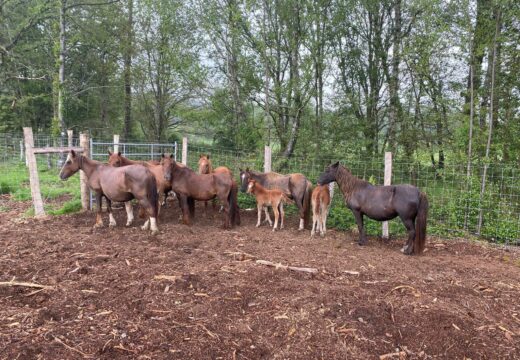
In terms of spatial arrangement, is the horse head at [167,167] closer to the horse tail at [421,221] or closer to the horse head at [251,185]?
the horse head at [251,185]

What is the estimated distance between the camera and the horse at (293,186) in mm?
7676

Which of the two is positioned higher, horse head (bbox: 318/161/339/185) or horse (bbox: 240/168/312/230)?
horse head (bbox: 318/161/339/185)

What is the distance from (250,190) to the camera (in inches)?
300

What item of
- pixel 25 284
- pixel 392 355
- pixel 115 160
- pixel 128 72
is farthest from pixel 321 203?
pixel 128 72

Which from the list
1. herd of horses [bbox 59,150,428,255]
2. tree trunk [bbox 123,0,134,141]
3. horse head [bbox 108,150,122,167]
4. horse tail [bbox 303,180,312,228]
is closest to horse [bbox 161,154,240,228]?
herd of horses [bbox 59,150,428,255]

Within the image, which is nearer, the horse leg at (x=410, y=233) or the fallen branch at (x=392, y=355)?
the fallen branch at (x=392, y=355)

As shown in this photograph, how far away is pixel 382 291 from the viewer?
13.5ft

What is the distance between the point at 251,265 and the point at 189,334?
1812 mm

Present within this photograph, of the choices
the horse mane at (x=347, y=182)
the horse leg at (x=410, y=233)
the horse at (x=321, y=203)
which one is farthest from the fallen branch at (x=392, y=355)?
the horse at (x=321, y=203)

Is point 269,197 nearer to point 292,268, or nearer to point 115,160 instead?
point 292,268

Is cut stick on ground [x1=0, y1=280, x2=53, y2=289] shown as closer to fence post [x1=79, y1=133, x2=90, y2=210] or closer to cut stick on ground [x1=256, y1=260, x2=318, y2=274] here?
cut stick on ground [x1=256, y1=260, x2=318, y2=274]

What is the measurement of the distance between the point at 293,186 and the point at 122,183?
3.70m

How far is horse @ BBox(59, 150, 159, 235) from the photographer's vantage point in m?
6.60

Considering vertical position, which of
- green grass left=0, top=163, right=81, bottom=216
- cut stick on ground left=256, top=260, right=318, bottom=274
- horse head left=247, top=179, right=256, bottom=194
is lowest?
cut stick on ground left=256, top=260, right=318, bottom=274
